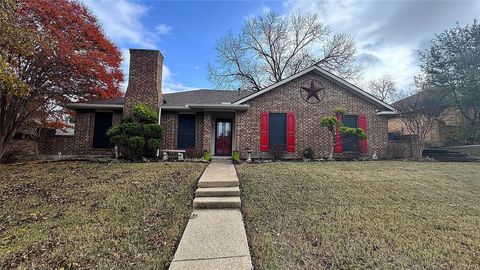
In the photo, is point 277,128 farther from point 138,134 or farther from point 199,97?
point 138,134

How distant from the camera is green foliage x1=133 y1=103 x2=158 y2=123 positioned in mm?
10227

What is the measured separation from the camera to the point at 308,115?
1199 cm

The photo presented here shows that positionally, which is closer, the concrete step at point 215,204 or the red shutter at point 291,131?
the concrete step at point 215,204

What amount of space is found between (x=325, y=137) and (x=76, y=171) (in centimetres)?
1082

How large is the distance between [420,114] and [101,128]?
17.5m

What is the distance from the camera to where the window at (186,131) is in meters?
12.2

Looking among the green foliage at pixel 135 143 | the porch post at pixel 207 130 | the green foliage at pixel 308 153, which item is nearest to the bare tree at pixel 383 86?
the green foliage at pixel 308 153

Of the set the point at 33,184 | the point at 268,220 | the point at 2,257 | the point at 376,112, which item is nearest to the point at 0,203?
the point at 33,184

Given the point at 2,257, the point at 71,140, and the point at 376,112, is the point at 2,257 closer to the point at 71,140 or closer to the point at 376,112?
the point at 71,140

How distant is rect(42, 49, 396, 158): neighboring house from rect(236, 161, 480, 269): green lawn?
4.31 metres

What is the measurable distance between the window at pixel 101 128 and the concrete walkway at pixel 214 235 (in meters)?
8.92

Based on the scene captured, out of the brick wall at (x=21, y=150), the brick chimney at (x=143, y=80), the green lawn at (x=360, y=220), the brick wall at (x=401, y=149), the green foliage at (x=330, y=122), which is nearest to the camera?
the green lawn at (x=360, y=220)

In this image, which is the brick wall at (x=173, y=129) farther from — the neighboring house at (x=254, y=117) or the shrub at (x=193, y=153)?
the shrub at (x=193, y=153)

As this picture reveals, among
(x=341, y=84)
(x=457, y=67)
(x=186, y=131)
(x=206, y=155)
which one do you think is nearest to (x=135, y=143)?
(x=186, y=131)
